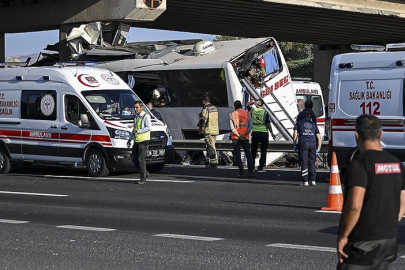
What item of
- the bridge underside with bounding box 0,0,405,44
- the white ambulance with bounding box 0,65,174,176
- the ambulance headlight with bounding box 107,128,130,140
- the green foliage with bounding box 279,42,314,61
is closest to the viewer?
the ambulance headlight with bounding box 107,128,130,140

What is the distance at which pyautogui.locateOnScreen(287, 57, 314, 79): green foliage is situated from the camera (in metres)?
73.4

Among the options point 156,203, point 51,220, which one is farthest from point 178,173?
point 51,220

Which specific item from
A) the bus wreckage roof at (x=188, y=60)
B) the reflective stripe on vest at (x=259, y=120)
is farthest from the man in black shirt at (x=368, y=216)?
A: the bus wreckage roof at (x=188, y=60)

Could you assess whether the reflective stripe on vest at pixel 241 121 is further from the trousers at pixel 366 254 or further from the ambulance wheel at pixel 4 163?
the trousers at pixel 366 254

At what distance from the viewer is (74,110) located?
1862 cm

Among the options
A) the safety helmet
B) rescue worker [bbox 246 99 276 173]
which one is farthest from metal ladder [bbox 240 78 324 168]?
rescue worker [bbox 246 99 276 173]

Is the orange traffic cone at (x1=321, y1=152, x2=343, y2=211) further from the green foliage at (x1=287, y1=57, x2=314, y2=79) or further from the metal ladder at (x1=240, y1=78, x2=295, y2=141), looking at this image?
the green foliage at (x1=287, y1=57, x2=314, y2=79)

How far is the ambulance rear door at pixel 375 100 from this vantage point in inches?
591

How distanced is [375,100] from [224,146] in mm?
7267

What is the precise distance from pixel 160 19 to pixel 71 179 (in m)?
22.1

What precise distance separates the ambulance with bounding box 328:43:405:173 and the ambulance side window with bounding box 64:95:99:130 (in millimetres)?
5237

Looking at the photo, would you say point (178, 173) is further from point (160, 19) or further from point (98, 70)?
point (160, 19)

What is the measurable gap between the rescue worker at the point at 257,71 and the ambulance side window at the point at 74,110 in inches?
257

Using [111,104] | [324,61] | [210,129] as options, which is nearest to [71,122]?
[111,104]
